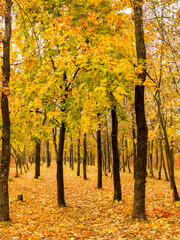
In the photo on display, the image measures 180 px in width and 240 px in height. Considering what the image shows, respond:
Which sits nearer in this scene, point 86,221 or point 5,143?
point 5,143

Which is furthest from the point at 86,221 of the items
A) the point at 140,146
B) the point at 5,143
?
the point at 5,143

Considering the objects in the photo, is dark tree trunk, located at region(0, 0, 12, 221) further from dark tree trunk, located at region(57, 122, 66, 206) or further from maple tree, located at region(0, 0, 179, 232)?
dark tree trunk, located at region(57, 122, 66, 206)

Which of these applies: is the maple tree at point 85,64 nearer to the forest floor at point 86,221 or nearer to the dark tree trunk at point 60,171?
the dark tree trunk at point 60,171

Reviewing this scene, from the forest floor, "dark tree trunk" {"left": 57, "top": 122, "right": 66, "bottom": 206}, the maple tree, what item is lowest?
the forest floor

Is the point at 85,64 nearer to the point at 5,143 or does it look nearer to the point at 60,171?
the point at 5,143

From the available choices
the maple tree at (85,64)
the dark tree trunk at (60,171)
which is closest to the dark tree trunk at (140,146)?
the maple tree at (85,64)

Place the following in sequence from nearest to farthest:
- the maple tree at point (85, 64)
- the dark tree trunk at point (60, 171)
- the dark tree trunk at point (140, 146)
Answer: the maple tree at point (85, 64) → the dark tree trunk at point (140, 146) → the dark tree trunk at point (60, 171)

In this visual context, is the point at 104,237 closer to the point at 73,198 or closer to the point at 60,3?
the point at 73,198

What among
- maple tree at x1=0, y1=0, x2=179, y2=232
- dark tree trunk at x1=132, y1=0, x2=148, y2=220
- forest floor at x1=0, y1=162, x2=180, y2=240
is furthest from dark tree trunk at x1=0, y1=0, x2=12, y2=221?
dark tree trunk at x1=132, y1=0, x2=148, y2=220

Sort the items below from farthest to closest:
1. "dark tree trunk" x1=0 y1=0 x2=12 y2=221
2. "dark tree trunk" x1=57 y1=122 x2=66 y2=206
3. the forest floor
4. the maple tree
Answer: "dark tree trunk" x1=57 y1=122 x2=66 y2=206
"dark tree trunk" x1=0 y1=0 x2=12 y2=221
the maple tree
the forest floor

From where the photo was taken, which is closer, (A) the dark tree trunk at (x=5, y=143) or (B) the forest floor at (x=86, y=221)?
(B) the forest floor at (x=86, y=221)

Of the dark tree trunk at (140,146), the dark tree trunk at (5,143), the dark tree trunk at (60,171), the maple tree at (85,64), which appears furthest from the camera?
the dark tree trunk at (60,171)

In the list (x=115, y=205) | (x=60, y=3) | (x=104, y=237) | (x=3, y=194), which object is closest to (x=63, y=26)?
(x=60, y=3)

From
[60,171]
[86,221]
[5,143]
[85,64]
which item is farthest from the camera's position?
[60,171]
